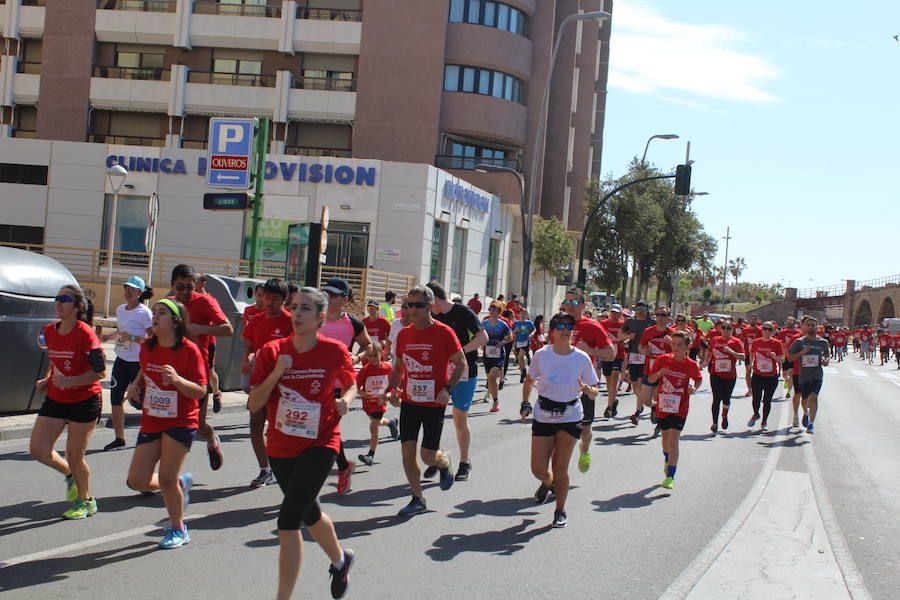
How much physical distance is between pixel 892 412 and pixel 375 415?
15.0 m

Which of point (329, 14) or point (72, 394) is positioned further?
point (329, 14)

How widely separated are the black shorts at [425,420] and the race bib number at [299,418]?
2.52 m

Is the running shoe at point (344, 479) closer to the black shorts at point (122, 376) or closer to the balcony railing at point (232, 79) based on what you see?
the black shorts at point (122, 376)

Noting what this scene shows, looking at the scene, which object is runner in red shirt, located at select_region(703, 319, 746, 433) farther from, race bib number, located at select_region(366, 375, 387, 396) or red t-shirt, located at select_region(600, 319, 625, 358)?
race bib number, located at select_region(366, 375, 387, 396)

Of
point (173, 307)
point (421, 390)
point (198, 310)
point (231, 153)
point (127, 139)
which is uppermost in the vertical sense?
point (127, 139)

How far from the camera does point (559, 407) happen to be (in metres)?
6.95

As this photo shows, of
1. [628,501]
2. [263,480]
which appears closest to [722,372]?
[628,501]

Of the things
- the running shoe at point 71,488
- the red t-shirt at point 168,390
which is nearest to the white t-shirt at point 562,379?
the red t-shirt at point 168,390

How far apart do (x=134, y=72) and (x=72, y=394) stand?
35.9m

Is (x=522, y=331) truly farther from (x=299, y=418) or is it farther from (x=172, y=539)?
(x=299, y=418)

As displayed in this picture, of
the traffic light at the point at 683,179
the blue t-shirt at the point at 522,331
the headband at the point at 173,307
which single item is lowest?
the blue t-shirt at the point at 522,331

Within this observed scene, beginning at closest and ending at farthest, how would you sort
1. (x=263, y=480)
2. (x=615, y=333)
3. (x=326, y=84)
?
(x=263, y=480) → (x=615, y=333) → (x=326, y=84)

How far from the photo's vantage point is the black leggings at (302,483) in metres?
4.36

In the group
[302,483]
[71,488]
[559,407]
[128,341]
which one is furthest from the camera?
[128,341]
